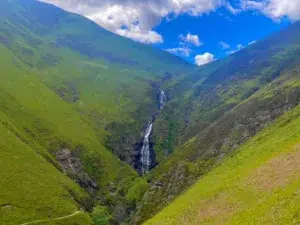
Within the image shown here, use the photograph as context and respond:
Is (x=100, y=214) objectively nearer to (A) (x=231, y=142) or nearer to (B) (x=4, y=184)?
(B) (x=4, y=184)

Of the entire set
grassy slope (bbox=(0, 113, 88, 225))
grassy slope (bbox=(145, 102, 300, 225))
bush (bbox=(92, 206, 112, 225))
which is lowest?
grassy slope (bbox=(145, 102, 300, 225))

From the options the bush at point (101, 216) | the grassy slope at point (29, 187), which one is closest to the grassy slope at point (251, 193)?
the bush at point (101, 216)

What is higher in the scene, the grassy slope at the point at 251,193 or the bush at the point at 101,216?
the bush at the point at 101,216

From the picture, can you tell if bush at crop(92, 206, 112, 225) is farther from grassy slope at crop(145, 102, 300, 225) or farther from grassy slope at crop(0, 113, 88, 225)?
grassy slope at crop(145, 102, 300, 225)

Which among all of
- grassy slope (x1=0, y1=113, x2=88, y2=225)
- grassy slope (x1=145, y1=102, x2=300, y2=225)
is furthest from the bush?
grassy slope (x1=145, y1=102, x2=300, y2=225)

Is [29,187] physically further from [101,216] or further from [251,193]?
[251,193]

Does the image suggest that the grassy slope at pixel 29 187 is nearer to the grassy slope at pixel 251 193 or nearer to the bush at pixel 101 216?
the bush at pixel 101 216

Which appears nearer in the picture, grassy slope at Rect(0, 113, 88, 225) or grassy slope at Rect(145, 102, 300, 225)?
grassy slope at Rect(145, 102, 300, 225)

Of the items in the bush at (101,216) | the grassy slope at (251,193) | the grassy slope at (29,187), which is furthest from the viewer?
the bush at (101,216)

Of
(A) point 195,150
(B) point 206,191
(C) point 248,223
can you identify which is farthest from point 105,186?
(C) point 248,223
